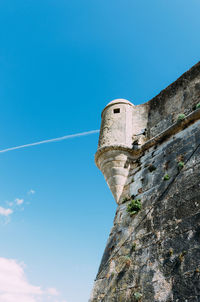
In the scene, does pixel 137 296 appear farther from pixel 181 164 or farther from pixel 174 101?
pixel 174 101

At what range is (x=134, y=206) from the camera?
576 cm

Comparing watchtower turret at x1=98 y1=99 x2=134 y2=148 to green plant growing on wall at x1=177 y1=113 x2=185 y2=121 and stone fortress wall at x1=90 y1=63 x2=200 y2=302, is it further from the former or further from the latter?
green plant growing on wall at x1=177 y1=113 x2=185 y2=121

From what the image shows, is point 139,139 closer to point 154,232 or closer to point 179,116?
point 179,116

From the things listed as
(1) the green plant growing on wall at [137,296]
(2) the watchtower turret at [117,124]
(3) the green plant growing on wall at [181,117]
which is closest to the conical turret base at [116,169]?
(2) the watchtower turret at [117,124]

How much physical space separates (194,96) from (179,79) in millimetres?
1011

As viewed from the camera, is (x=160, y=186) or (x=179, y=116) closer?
(x=160, y=186)

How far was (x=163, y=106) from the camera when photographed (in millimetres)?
7254

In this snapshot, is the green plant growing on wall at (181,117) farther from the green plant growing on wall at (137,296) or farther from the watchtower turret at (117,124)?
the green plant growing on wall at (137,296)

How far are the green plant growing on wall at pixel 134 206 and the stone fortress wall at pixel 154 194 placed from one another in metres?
0.03

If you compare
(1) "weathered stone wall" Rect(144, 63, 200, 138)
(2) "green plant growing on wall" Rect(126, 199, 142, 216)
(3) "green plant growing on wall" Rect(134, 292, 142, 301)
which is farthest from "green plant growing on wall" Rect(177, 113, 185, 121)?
(3) "green plant growing on wall" Rect(134, 292, 142, 301)

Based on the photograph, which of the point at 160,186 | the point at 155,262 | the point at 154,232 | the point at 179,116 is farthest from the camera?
the point at 179,116

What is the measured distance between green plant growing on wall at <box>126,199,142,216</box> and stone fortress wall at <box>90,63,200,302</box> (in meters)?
0.03

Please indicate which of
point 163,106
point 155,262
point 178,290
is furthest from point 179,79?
point 178,290

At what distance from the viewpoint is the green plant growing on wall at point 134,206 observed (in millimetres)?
5699
